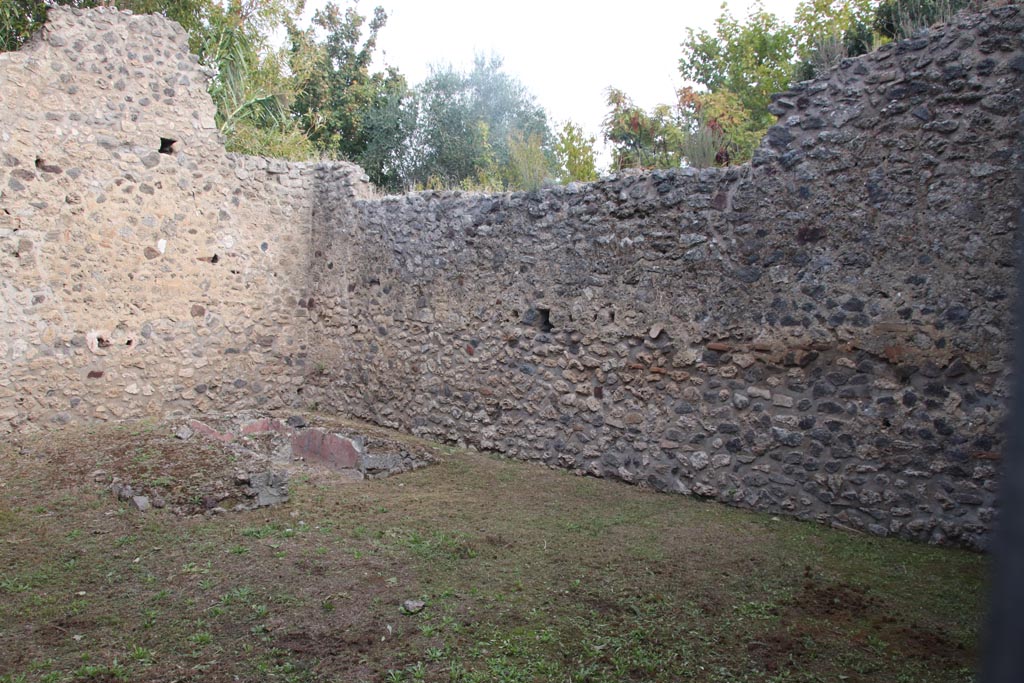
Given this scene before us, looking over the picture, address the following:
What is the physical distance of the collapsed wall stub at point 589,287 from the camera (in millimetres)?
5422

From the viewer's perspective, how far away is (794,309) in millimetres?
6062

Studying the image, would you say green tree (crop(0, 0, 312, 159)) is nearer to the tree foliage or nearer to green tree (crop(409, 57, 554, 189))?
green tree (crop(409, 57, 554, 189))

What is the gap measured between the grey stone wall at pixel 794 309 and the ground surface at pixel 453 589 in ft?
1.45

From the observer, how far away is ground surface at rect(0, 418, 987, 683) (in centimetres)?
378

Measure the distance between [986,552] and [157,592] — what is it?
16.1ft

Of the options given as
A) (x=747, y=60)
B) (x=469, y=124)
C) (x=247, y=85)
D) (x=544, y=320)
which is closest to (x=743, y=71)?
(x=747, y=60)

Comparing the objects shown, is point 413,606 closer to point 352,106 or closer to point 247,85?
point 247,85

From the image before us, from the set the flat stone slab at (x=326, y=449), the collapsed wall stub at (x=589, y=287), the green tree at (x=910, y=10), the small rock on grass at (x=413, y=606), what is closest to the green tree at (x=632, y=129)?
the green tree at (x=910, y=10)

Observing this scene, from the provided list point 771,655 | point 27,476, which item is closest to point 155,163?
point 27,476

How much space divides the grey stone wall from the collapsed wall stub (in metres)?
0.02

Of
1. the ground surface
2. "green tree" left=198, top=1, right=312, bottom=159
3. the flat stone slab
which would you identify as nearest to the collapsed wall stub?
the ground surface

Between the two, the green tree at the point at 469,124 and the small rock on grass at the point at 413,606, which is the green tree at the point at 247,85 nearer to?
the green tree at the point at 469,124

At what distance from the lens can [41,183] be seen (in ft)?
26.1

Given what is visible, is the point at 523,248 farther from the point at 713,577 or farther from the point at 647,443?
the point at 713,577
